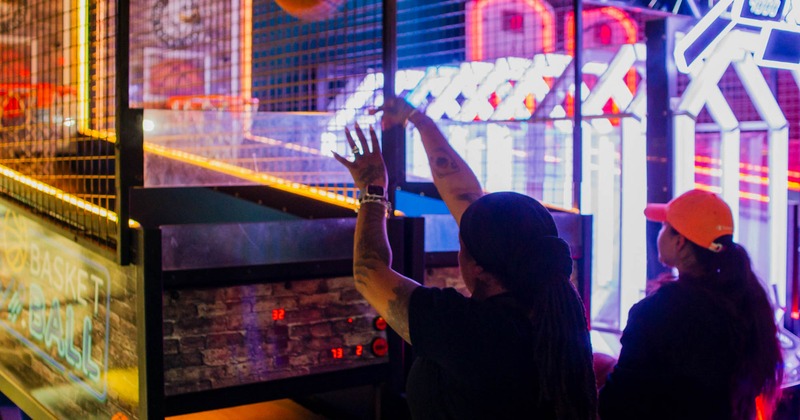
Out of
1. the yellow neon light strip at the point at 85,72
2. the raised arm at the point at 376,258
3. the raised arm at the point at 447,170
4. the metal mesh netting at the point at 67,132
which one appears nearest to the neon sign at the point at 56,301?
the metal mesh netting at the point at 67,132

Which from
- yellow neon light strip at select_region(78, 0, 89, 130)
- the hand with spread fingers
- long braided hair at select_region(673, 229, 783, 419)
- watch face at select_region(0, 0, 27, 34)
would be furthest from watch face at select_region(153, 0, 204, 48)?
long braided hair at select_region(673, 229, 783, 419)

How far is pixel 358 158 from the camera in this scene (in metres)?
2.40

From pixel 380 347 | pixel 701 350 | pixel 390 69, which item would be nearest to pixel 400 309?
pixel 701 350

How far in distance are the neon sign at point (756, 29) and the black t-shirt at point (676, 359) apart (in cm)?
263

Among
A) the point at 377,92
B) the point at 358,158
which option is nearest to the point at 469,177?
the point at 358,158

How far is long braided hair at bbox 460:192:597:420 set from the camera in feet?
6.23

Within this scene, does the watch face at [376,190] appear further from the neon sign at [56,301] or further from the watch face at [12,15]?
the watch face at [12,15]

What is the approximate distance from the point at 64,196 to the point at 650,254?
10.0 ft

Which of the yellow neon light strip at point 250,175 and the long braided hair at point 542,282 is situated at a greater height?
the yellow neon light strip at point 250,175

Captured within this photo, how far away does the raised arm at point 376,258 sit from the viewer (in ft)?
6.64

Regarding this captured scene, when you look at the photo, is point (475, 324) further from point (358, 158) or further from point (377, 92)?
point (377, 92)

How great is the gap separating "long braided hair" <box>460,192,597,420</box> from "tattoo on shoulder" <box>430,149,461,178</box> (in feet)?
2.60

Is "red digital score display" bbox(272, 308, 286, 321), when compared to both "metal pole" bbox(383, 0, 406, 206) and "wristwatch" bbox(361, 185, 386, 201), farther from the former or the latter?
"wristwatch" bbox(361, 185, 386, 201)

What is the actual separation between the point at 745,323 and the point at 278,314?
1686 mm
